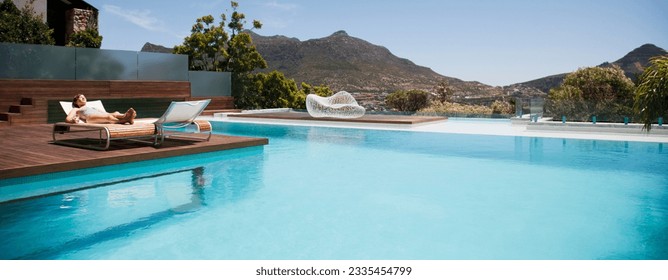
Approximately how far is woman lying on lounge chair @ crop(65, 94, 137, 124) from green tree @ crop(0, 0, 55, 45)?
10227 mm

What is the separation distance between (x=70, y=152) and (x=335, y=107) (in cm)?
945

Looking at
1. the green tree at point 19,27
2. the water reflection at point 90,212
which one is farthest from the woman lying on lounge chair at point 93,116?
the green tree at point 19,27

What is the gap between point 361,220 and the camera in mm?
4176

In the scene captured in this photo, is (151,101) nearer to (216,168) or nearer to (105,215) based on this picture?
(216,168)

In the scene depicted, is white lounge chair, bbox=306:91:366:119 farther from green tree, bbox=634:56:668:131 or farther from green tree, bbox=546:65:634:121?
green tree, bbox=634:56:668:131

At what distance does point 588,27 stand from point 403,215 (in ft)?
112

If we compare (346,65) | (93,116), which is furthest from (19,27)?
(346,65)

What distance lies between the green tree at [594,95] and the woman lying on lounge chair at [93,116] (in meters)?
10.3

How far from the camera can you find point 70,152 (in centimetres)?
641

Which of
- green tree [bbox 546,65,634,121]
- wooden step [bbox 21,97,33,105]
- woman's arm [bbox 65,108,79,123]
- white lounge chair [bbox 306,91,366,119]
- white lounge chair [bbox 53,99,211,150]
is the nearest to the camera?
white lounge chair [bbox 53,99,211,150]

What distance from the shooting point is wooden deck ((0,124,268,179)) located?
17.9ft

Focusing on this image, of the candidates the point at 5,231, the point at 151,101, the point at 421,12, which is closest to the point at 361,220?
the point at 5,231

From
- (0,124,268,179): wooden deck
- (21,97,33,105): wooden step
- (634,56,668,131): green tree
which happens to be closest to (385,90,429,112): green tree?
(0,124,268,179): wooden deck
